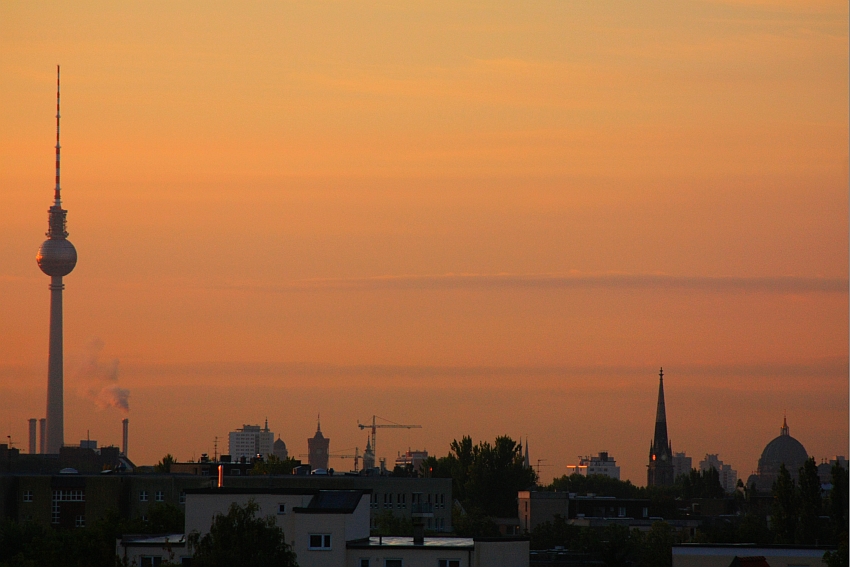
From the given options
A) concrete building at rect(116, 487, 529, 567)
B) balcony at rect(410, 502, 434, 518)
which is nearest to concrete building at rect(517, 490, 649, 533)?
balcony at rect(410, 502, 434, 518)

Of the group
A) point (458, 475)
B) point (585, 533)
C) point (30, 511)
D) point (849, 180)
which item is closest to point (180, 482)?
point (30, 511)

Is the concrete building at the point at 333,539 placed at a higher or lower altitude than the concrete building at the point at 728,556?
higher

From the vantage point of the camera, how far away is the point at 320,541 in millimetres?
62281

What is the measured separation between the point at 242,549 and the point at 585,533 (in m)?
89.1

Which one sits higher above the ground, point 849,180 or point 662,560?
point 849,180

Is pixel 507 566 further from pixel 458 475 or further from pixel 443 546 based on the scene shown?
pixel 458 475

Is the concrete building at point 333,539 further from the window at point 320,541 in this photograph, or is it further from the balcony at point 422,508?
the balcony at point 422,508

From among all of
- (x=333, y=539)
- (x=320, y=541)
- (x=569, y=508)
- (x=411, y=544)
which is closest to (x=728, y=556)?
(x=411, y=544)

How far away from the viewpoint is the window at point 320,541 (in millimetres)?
62250

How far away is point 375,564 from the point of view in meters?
61.4

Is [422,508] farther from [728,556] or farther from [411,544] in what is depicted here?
[728,556]

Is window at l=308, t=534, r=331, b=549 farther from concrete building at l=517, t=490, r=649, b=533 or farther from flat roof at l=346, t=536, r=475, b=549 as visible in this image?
concrete building at l=517, t=490, r=649, b=533

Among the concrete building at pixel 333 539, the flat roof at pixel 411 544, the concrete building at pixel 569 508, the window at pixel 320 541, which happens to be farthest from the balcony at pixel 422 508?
the window at pixel 320 541

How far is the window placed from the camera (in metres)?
62.2
